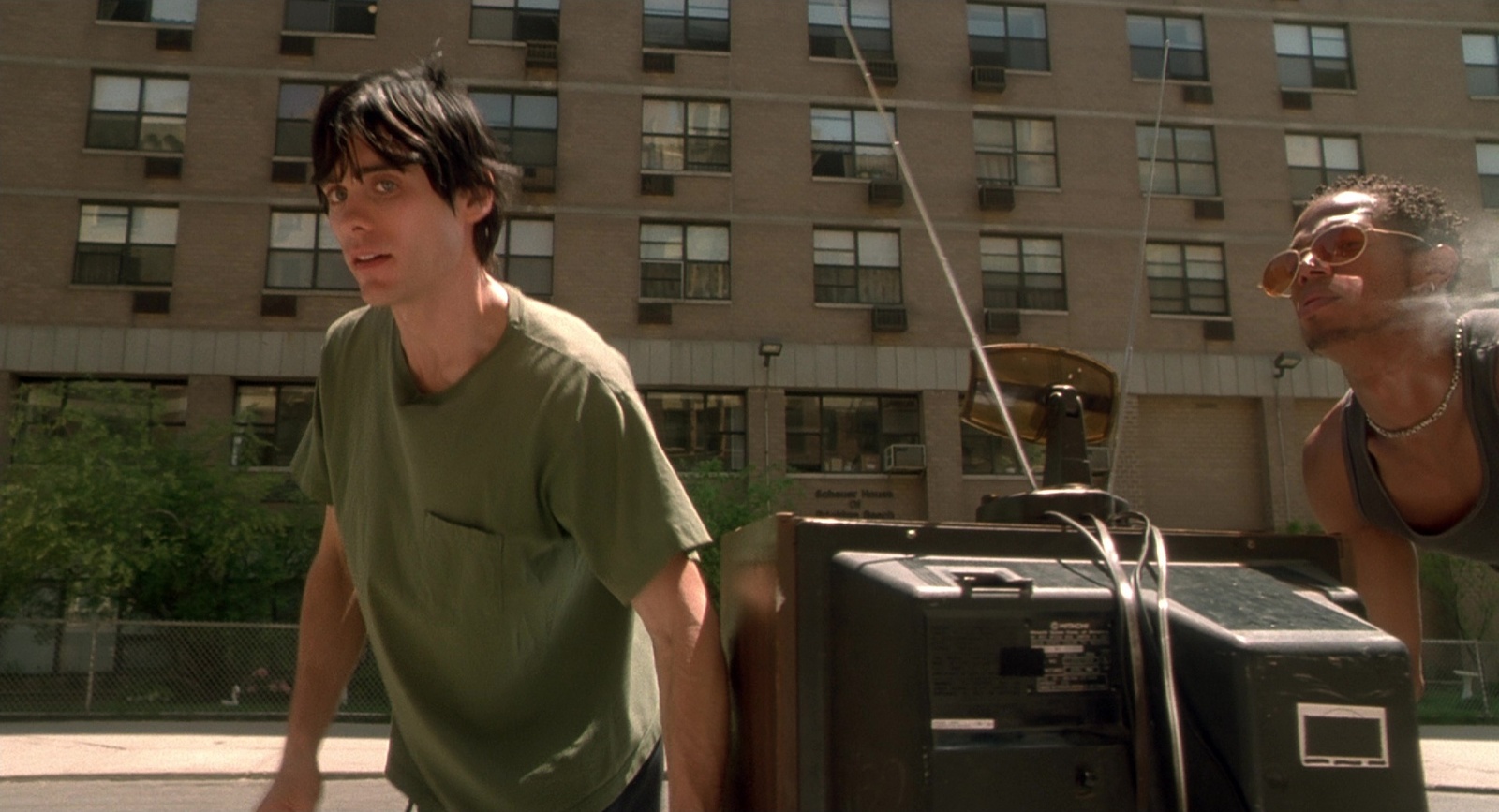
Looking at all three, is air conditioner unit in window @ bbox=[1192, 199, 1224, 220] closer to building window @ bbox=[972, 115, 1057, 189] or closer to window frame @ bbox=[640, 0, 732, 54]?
building window @ bbox=[972, 115, 1057, 189]

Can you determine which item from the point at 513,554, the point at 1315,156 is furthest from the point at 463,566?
the point at 1315,156

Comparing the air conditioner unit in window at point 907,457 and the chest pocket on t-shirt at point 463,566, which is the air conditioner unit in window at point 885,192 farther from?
the chest pocket on t-shirt at point 463,566

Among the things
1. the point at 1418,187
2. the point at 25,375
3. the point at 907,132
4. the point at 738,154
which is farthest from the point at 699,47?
the point at 1418,187

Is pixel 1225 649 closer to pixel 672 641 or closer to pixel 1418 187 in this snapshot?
pixel 672 641

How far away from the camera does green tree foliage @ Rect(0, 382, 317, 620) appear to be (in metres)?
16.3

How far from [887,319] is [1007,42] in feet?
22.4

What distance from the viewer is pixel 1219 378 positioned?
930 inches

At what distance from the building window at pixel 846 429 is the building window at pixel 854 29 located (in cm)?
717

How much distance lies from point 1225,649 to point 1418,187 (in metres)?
1.25

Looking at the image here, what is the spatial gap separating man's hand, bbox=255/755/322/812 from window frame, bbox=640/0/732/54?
22.7 m

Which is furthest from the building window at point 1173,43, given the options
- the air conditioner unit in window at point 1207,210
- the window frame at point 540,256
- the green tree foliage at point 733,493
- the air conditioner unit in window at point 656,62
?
the window frame at point 540,256

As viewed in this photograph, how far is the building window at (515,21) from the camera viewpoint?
2312 cm

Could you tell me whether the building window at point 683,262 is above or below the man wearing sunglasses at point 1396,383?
above

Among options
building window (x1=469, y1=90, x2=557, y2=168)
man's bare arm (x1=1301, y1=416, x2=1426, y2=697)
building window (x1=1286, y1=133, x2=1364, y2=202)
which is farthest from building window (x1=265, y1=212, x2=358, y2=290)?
man's bare arm (x1=1301, y1=416, x2=1426, y2=697)
